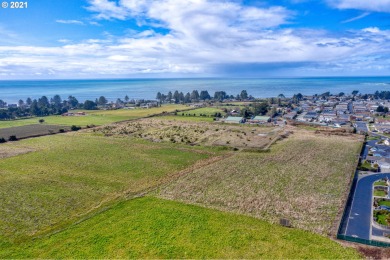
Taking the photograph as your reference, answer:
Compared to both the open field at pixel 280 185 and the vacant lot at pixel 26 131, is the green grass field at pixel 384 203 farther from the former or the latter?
the vacant lot at pixel 26 131

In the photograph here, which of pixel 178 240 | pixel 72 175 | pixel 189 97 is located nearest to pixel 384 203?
pixel 178 240

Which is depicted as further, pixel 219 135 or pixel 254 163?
pixel 219 135

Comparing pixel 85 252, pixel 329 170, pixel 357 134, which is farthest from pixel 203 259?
pixel 357 134

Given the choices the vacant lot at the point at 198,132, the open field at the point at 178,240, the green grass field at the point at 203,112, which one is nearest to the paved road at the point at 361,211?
the open field at the point at 178,240

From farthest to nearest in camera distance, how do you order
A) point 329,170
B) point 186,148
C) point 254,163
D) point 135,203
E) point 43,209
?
point 186,148 < point 254,163 < point 329,170 < point 135,203 < point 43,209

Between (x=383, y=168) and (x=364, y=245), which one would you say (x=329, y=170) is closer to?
(x=383, y=168)

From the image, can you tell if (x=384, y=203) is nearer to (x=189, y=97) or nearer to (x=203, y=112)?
(x=203, y=112)

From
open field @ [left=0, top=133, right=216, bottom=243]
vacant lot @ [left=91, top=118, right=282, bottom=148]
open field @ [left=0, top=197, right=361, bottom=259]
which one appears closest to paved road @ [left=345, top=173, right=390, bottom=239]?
open field @ [left=0, top=197, right=361, bottom=259]

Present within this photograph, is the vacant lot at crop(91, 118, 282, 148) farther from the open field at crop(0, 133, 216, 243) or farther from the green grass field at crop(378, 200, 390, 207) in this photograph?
the green grass field at crop(378, 200, 390, 207)
